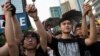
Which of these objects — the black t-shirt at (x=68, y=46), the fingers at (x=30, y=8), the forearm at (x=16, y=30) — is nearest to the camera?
the fingers at (x=30, y=8)

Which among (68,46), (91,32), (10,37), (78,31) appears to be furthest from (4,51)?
(78,31)

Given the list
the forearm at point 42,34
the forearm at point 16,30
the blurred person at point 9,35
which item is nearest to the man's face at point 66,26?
the forearm at point 42,34

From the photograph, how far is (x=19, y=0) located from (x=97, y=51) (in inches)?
209

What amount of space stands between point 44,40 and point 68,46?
0.42m

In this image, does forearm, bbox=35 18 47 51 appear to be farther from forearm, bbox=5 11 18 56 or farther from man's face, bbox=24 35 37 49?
forearm, bbox=5 11 18 56

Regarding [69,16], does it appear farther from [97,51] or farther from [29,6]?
[29,6]

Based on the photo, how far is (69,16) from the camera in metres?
6.40

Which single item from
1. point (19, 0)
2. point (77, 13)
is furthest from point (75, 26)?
point (19, 0)

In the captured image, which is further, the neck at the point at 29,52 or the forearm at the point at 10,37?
the neck at the point at 29,52

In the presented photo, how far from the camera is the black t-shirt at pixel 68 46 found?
584 centimetres

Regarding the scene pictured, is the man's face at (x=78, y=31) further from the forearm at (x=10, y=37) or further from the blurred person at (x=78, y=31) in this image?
the forearm at (x=10, y=37)

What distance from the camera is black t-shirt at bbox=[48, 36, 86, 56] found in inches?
230

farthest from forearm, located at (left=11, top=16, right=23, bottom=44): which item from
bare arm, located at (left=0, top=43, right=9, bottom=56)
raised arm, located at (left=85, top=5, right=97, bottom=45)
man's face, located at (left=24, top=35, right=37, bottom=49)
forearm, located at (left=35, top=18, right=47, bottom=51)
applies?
raised arm, located at (left=85, top=5, right=97, bottom=45)

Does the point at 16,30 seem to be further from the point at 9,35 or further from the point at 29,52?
the point at 9,35
